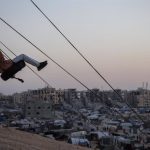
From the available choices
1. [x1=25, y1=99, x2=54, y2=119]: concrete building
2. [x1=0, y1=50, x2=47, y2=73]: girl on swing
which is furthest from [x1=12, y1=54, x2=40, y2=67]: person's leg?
[x1=25, y1=99, x2=54, y2=119]: concrete building

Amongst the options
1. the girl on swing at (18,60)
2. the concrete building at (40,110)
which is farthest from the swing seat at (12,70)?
the concrete building at (40,110)

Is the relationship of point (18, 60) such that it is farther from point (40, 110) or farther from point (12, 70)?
point (40, 110)

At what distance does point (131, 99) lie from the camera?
10469 cm

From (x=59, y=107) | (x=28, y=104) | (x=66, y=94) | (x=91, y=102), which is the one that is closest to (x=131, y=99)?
(x=91, y=102)

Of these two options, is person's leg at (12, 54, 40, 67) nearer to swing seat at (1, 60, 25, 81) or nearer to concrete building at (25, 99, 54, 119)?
swing seat at (1, 60, 25, 81)

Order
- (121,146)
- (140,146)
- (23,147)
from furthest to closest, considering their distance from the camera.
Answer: (140,146), (121,146), (23,147)

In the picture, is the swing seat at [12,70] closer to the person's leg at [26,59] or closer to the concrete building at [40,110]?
the person's leg at [26,59]

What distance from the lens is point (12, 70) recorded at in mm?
5254

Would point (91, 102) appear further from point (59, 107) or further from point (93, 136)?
point (93, 136)

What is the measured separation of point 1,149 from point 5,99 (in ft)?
318

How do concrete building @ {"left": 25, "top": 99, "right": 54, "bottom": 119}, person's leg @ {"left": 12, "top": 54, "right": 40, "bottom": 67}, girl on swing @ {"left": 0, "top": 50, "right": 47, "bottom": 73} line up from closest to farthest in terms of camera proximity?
girl on swing @ {"left": 0, "top": 50, "right": 47, "bottom": 73} → person's leg @ {"left": 12, "top": 54, "right": 40, "bottom": 67} → concrete building @ {"left": 25, "top": 99, "right": 54, "bottom": 119}

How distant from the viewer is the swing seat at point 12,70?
5.24 m

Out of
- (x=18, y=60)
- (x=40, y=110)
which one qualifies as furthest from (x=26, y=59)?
(x=40, y=110)

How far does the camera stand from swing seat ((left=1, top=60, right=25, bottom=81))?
524cm
